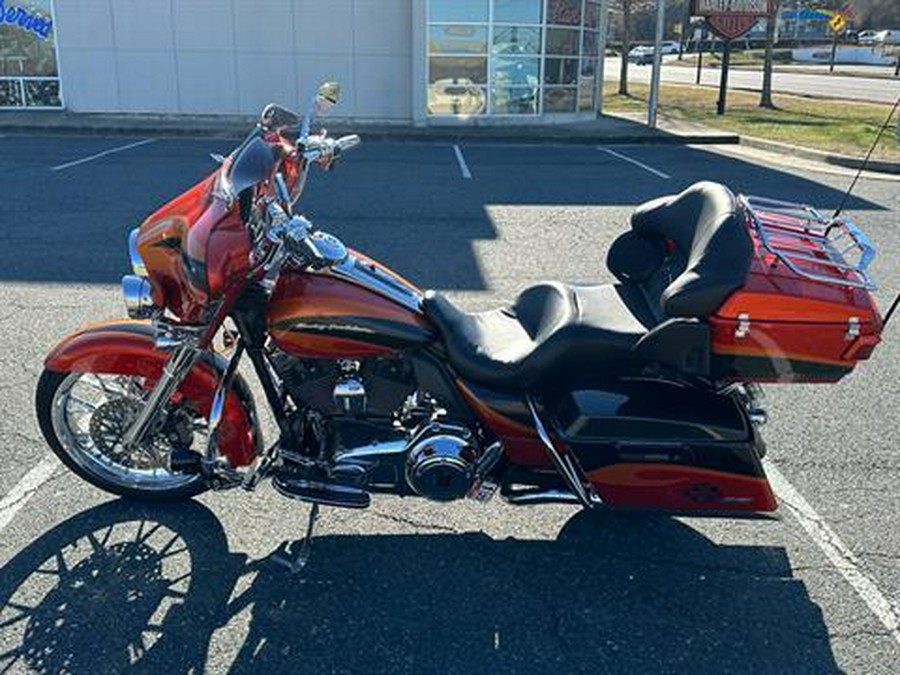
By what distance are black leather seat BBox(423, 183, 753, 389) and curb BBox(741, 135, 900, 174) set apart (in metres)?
10.3

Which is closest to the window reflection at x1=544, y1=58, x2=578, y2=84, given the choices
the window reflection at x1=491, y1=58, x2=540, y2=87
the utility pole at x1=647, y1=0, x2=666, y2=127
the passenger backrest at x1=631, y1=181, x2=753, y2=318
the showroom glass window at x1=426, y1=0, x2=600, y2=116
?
the showroom glass window at x1=426, y1=0, x2=600, y2=116

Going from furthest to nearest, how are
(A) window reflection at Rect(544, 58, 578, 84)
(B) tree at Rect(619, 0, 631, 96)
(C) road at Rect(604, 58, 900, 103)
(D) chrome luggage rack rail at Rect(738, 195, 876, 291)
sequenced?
(C) road at Rect(604, 58, 900, 103), (B) tree at Rect(619, 0, 631, 96), (A) window reflection at Rect(544, 58, 578, 84), (D) chrome luggage rack rail at Rect(738, 195, 876, 291)

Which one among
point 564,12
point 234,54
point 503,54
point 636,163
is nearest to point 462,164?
point 636,163

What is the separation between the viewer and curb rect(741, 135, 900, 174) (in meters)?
12.2

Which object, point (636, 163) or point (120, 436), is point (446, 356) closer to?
point (120, 436)

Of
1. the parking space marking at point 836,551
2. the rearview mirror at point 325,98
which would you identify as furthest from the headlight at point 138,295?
the parking space marking at point 836,551

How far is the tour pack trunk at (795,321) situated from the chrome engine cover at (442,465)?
2.88ft

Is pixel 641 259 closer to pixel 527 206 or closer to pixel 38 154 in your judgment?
pixel 527 206

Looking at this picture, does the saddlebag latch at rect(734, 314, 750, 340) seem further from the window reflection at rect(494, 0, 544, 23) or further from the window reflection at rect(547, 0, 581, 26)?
the window reflection at rect(547, 0, 581, 26)

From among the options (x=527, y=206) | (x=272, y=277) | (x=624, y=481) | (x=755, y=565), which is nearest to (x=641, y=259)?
(x=624, y=481)

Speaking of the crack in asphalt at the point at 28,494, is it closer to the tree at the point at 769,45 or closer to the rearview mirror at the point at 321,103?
the rearview mirror at the point at 321,103

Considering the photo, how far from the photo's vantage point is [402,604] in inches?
108

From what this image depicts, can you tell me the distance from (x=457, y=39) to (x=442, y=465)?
47.9 ft

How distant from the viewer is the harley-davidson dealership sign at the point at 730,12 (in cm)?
1780
